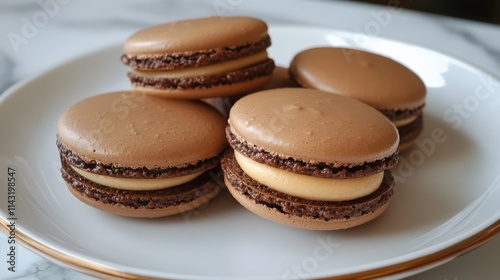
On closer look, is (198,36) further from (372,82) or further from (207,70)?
(372,82)

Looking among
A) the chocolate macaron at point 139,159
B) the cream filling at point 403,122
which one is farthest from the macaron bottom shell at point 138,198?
the cream filling at point 403,122

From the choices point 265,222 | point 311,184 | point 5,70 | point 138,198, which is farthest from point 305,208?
point 5,70

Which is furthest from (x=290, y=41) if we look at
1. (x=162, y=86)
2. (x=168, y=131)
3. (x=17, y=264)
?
(x=17, y=264)

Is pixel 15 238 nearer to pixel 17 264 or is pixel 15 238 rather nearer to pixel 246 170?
pixel 17 264

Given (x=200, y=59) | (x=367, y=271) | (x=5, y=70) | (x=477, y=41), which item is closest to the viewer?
(x=367, y=271)

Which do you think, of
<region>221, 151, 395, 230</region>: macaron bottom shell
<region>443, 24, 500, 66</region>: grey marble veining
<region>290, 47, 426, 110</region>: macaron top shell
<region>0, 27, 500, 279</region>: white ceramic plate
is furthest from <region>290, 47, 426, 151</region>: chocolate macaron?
<region>443, 24, 500, 66</region>: grey marble veining

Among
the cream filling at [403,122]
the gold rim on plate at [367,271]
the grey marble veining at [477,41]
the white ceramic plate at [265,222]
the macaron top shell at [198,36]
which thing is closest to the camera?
the gold rim on plate at [367,271]

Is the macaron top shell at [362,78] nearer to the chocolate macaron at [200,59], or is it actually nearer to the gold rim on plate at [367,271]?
the chocolate macaron at [200,59]
